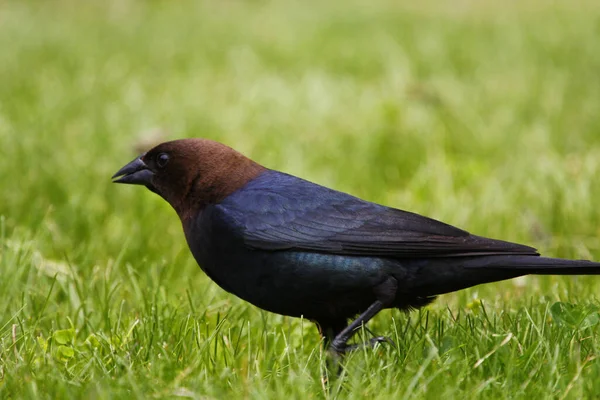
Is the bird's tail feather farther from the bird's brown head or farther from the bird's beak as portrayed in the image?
the bird's beak

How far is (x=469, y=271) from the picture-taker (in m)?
3.03

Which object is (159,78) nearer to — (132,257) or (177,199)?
(132,257)

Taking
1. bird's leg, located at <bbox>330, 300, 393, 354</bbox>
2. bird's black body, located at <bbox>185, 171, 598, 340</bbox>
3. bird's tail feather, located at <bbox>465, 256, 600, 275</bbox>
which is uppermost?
bird's tail feather, located at <bbox>465, 256, 600, 275</bbox>

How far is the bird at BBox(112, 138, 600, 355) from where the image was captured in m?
3.00

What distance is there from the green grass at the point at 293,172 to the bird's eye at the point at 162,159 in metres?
0.49

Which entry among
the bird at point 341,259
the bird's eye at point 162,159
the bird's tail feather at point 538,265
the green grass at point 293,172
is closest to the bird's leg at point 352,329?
the bird at point 341,259

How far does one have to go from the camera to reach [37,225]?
14.3 ft

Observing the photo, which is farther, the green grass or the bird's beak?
the bird's beak

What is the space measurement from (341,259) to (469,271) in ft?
1.42

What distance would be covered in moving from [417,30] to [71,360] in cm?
761

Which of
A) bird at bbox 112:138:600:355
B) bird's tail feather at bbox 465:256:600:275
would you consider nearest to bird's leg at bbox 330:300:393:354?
bird at bbox 112:138:600:355

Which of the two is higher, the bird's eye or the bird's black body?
the bird's eye

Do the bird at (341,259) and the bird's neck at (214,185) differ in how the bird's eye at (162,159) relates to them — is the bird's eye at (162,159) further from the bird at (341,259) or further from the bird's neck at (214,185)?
the bird at (341,259)

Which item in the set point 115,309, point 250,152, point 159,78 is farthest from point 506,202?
point 159,78
